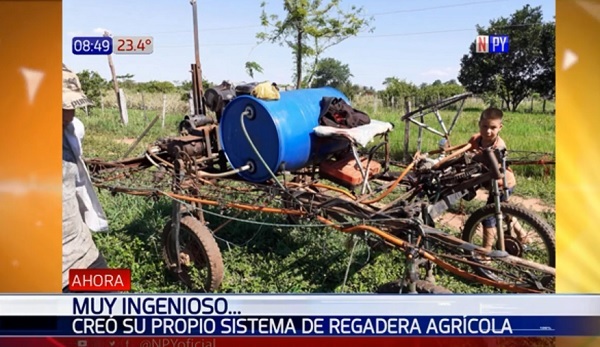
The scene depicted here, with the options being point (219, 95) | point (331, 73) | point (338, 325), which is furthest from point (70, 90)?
point (338, 325)

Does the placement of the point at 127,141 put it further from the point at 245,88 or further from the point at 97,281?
the point at 97,281

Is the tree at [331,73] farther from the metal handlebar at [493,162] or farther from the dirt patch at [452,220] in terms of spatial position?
the dirt patch at [452,220]

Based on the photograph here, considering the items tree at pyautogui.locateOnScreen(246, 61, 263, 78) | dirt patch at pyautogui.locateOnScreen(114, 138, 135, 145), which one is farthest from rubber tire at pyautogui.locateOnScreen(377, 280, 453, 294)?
dirt patch at pyautogui.locateOnScreen(114, 138, 135, 145)

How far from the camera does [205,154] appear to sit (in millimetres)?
4246

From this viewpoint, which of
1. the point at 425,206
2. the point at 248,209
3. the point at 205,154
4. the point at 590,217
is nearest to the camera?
the point at 590,217

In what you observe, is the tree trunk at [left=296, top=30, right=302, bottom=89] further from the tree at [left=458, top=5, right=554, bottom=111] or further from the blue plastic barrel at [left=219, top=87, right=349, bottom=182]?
the tree at [left=458, top=5, right=554, bottom=111]

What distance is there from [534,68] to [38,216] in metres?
2.60

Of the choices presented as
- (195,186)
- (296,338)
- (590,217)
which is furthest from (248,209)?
(590,217)

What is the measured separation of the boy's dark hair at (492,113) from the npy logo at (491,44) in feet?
0.99

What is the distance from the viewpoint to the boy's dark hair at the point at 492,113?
3.12 meters

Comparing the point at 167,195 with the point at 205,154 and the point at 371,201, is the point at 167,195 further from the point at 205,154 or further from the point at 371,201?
the point at 371,201

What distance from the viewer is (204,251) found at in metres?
3.72

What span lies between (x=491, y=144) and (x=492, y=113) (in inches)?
7.4

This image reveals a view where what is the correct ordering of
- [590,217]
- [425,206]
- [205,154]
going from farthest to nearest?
[205,154], [425,206], [590,217]
